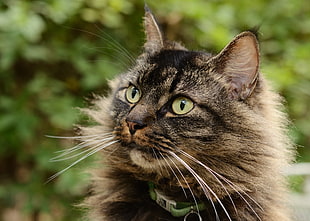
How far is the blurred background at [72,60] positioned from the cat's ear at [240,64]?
467 mm

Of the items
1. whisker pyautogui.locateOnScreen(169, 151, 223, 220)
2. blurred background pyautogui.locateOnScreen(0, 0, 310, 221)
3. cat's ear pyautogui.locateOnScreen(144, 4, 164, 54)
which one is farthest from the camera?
blurred background pyautogui.locateOnScreen(0, 0, 310, 221)

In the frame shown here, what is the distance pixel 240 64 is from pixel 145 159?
1.38 ft

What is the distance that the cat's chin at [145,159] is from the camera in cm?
125

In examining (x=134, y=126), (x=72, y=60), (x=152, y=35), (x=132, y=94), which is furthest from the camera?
(x=72, y=60)

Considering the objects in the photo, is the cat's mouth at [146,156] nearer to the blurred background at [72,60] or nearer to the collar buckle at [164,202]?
the collar buckle at [164,202]

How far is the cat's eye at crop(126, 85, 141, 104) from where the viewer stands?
139cm

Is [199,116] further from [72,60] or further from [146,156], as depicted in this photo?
[72,60]

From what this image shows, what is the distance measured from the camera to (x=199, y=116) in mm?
1264

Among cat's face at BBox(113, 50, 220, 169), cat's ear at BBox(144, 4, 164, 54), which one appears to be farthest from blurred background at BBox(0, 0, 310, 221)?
cat's face at BBox(113, 50, 220, 169)

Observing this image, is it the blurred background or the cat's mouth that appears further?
the blurred background

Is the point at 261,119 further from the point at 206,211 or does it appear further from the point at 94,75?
the point at 94,75

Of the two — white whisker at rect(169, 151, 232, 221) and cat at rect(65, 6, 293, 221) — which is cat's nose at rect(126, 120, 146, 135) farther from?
white whisker at rect(169, 151, 232, 221)

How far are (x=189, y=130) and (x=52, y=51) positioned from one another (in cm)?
136

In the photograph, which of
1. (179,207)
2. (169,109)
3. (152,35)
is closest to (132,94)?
(169,109)
